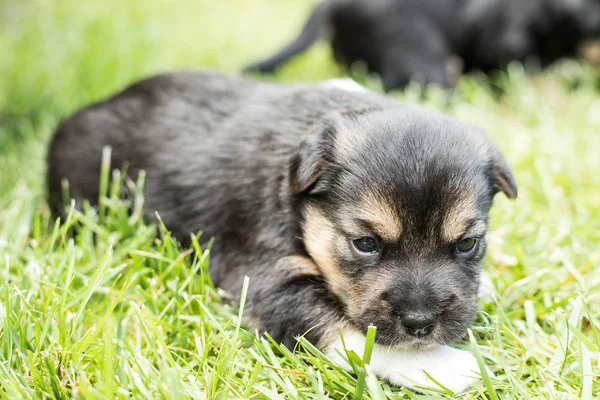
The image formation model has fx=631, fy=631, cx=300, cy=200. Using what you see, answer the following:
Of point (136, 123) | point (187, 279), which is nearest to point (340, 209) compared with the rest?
point (187, 279)

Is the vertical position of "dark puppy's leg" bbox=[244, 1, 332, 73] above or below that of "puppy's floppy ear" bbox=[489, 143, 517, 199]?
below

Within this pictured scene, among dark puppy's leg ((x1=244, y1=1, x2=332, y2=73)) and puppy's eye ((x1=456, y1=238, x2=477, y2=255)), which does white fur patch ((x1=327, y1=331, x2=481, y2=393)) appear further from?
dark puppy's leg ((x1=244, y1=1, x2=332, y2=73))

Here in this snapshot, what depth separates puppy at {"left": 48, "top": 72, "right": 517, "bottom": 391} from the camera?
8.27ft

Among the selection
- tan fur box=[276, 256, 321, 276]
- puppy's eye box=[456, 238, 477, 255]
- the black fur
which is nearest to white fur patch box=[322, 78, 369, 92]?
the black fur

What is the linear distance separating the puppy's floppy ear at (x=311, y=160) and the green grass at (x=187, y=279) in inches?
24.0

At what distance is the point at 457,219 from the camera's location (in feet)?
8.39

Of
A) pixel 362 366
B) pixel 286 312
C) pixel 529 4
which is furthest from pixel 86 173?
pixel 529 4

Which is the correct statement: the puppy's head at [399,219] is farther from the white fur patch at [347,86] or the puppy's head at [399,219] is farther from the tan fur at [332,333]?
the white fur patch at [347,86]

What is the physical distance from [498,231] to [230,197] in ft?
5.34

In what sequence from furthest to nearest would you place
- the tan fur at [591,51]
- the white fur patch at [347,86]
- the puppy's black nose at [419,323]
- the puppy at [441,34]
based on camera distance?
the tan fur at [591,51] < the puppy at [441,34] < the white fur patch at [347,86] < the puppy's black nose at [419,323]

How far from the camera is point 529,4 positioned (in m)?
7.09

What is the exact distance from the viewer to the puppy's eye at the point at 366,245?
2.60 m

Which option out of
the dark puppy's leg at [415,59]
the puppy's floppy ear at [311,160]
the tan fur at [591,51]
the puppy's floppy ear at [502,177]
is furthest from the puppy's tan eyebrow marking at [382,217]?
the tan fur at [591,51]

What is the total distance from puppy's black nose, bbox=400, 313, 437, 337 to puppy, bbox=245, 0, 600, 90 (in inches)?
164
